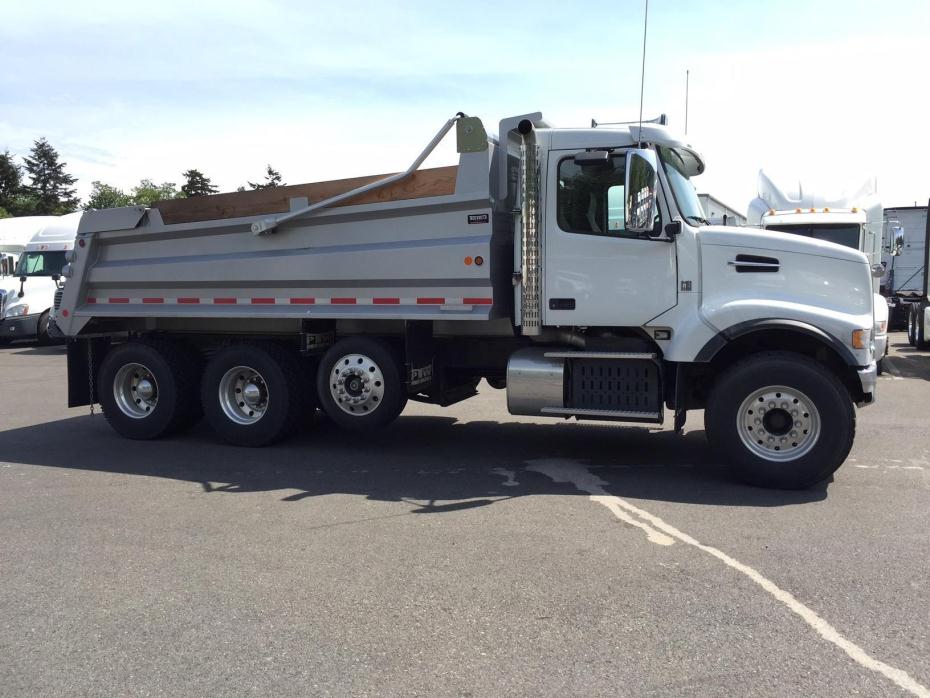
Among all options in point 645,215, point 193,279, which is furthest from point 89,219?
point 645,215

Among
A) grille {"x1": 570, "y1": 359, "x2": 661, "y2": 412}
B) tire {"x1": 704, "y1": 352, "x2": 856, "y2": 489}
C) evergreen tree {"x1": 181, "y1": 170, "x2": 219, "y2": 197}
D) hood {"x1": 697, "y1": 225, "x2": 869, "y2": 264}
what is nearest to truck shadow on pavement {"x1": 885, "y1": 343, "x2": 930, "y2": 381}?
hood {"x1": 697, "y1": 225, "x2": 869, "y2": 264}

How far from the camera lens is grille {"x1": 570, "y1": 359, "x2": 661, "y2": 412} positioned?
6.74m

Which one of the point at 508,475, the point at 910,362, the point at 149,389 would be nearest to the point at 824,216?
the point at 910,362

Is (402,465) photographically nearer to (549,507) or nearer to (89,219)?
(549,507)

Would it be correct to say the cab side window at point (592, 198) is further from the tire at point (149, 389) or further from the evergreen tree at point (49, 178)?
the evergreen tree at point (49, 178)

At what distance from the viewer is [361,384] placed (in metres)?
7.51

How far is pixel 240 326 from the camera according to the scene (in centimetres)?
826

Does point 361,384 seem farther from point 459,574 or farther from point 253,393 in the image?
point 459,574

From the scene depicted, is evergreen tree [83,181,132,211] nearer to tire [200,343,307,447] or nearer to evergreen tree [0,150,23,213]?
evergreen tree [0,150,23,213]

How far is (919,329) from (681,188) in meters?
12.0

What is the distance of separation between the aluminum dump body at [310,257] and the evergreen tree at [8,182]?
66764 millimetres

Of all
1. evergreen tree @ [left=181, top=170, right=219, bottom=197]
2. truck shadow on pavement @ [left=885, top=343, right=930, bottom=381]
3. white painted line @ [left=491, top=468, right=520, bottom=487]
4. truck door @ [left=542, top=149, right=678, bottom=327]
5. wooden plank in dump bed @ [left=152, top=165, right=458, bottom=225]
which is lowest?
white painted line @ [left=491, top=468, right=520, bottom=487]

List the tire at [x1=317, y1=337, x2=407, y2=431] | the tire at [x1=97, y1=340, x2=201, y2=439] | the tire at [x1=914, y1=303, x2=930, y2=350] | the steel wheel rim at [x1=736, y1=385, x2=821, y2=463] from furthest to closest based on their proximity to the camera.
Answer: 1. the tire at [x1=914, y1=303, x2=930, y2=350]
2. the tire at [x1=97, y1=340, x2=201, y2=439]
3. the tire at [x1=317, y1=337, x2=407, y2=431]
4. the steel wheel rim at [x1=736, y1=385, x2=821, y2=463]

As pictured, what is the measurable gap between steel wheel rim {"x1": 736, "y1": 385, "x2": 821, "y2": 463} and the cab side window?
1.66m
